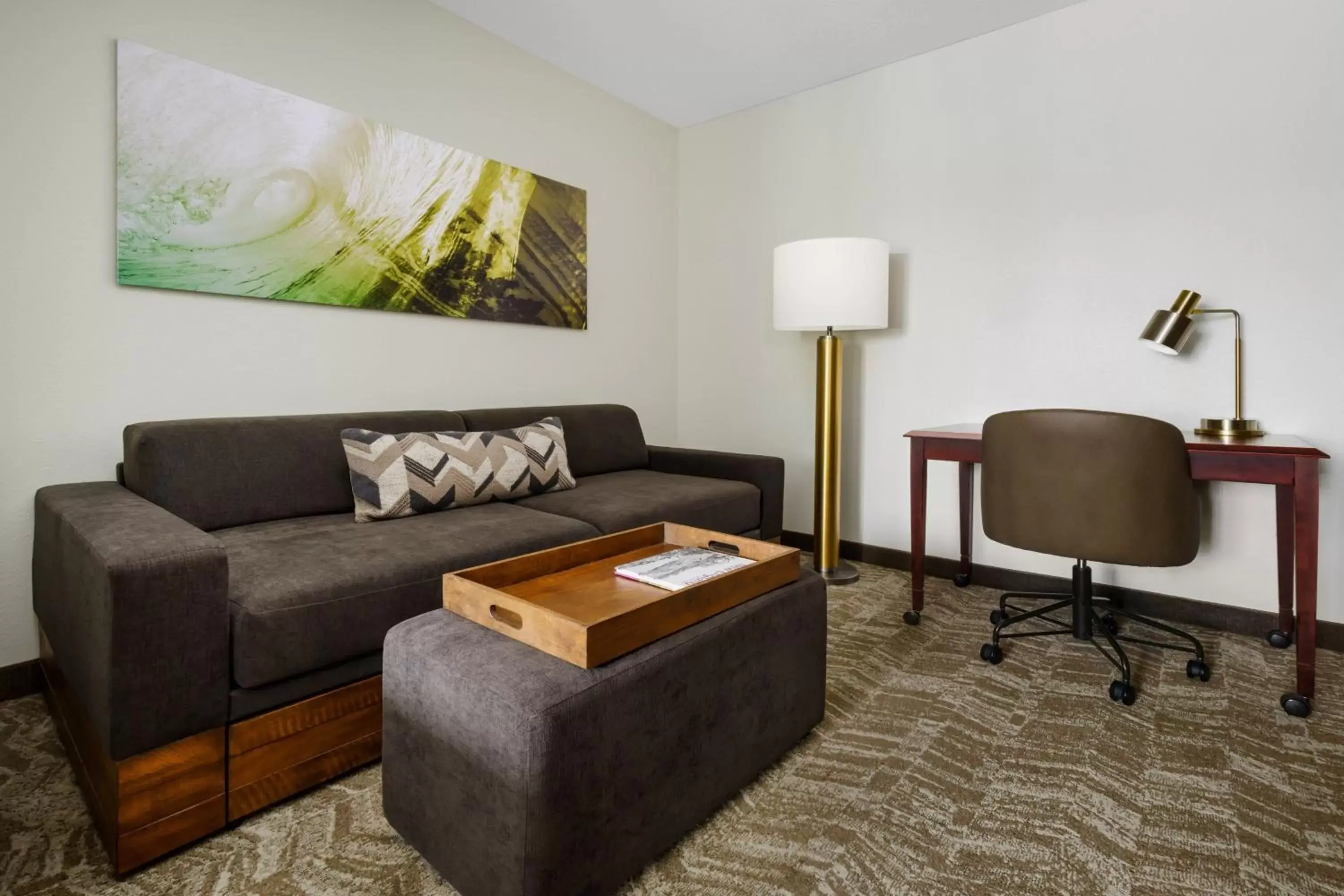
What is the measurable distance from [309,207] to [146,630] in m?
1.67

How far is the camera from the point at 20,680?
1837 mm

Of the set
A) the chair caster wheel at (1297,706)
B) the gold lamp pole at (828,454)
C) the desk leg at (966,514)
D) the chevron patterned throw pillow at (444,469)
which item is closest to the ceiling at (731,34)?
the gold lamp pole at (828,454)

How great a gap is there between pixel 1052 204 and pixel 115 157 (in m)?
3.24

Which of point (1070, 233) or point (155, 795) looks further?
point (1070, 233)

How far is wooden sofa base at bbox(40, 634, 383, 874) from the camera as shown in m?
1.17

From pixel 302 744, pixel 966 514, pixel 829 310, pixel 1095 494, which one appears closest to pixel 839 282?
pixel 829 310

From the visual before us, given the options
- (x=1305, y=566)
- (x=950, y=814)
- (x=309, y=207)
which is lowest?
(x=950, y=814)

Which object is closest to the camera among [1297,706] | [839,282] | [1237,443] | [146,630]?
[146,630]

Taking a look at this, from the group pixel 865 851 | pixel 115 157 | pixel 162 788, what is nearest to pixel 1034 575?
pixel 865 851

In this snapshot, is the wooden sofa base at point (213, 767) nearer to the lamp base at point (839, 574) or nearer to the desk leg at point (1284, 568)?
the lamp base at point (839, 574)

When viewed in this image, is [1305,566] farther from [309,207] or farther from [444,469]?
[309,207]

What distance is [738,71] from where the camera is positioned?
3.20 m

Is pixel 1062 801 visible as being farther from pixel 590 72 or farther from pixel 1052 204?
pixel 590 72

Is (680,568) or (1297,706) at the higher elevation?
(680,568)
